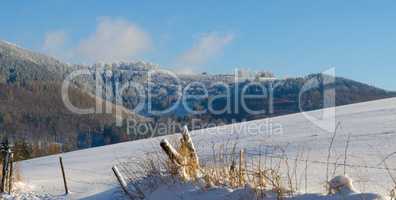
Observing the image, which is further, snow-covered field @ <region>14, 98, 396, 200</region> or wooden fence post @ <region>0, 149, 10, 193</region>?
wooden fence post @ <region>0, 149, 10, 193</region>

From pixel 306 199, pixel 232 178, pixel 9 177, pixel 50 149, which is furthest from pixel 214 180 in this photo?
pixel 50 149

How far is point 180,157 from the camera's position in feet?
19.6

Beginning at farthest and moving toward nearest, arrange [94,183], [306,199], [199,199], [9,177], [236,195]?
1. [9,177]
2. [94,183]
3. [199,199]
4. [236,195]
5. [306,199]

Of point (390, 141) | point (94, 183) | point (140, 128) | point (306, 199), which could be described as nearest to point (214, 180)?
point (306, 199)

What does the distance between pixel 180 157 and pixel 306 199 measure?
2.23 meters

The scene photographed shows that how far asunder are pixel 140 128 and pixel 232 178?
36.6 m

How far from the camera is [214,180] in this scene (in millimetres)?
5078

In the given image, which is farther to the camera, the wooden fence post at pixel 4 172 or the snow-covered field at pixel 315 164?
the wooden fence post at pixel 4 172

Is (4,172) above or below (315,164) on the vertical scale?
below

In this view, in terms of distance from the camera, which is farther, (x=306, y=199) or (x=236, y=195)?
(x=236, y=195)

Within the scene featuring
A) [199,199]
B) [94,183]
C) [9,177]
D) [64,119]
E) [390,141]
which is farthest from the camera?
[64,119]

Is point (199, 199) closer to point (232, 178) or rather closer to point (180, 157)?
point (232, 178)

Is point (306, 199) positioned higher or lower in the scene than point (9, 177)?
higher

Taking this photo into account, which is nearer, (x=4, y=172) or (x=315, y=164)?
(x=315, y=164)
